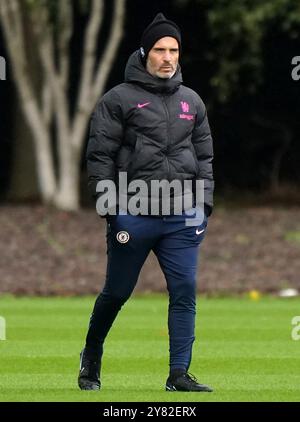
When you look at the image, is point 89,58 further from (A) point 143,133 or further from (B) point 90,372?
(A) point 143,133

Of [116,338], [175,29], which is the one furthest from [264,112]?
[175,29]

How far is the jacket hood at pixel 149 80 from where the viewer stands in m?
9.39

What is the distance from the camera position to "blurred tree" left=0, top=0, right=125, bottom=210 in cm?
2297

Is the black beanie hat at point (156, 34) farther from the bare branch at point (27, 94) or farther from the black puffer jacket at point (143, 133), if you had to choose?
the bare branch at point (27, 94)

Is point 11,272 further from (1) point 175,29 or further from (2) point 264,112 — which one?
(1) point 175,29

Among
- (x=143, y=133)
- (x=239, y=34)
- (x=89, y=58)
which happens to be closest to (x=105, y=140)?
(x=143, y=133)

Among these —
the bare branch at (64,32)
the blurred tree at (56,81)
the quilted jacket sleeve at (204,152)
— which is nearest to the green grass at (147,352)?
the quilted jacket sleeve at (204,152)

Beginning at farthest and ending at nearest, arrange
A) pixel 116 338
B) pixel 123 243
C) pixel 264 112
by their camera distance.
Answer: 1. pixel 264 112
2. pixel 116 338
3. pixel 123 243

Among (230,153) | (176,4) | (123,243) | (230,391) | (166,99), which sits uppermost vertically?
(176,4)

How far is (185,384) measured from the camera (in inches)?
370

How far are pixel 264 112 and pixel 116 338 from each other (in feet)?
47.0

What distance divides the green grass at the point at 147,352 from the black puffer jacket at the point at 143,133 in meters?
1.31

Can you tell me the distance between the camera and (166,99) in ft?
31.0

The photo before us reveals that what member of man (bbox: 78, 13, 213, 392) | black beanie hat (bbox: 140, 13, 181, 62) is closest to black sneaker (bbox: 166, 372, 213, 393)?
man (bbox: 78, 13, 213, 392)
